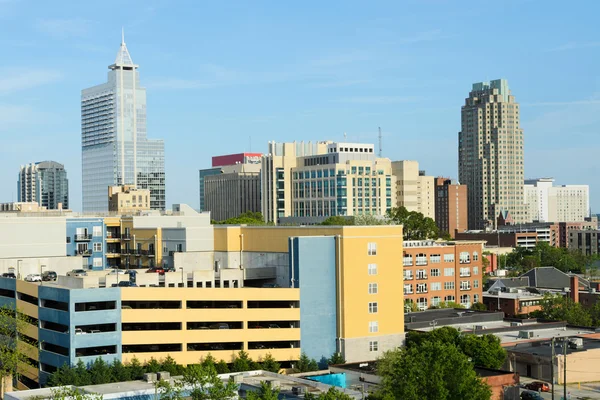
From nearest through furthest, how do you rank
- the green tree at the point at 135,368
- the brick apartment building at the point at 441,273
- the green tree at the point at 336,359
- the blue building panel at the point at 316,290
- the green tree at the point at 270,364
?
the green tree at the point at 135,368 < the green tree at the point at 270,364 < the green tree at the point at 336,359 < the blue building panel at the point at 316,290 < the brick apartment building at the point at 441,273

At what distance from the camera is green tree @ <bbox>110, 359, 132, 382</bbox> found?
263ft

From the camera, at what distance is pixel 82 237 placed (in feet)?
401

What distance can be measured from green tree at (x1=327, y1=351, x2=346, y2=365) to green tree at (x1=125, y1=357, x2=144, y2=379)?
19273 millimetres

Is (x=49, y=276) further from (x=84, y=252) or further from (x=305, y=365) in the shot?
(x=305, y=365)

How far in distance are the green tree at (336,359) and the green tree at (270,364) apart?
5.75 m

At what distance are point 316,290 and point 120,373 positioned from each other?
22.5 metres

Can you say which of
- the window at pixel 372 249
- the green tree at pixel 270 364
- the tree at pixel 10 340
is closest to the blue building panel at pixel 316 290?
the window at pixel 372 249

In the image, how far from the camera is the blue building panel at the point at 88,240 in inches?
4766

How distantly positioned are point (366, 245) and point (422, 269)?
2004 inches

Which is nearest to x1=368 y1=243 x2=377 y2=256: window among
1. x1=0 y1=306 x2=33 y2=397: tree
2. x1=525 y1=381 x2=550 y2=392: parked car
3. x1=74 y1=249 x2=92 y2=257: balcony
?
x1=525 y1=381 x2=550 y2=392: parked car

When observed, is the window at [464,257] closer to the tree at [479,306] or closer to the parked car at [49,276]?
the tree at [479,306]

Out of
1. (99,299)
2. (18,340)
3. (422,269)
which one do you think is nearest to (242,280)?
(99,299)

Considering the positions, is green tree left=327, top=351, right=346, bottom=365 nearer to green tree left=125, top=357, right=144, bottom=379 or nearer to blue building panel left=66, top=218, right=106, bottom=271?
green tree left=125, top=357, right=144, bottom=379

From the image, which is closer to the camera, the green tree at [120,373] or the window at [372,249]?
the green tree at [120,373]
